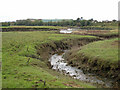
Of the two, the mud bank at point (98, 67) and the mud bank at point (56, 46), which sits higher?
the mud bank at point (56, 46)

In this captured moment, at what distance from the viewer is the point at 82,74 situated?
26359 millimetres

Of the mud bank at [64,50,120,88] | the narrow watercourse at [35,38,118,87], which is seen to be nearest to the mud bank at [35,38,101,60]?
the narrow watercourse at [35,38,118,87]

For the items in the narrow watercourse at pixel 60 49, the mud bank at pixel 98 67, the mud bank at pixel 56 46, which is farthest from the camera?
the mud bank at pixel 56 46

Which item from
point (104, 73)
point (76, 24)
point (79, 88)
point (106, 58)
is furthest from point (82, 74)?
point (76, 24)

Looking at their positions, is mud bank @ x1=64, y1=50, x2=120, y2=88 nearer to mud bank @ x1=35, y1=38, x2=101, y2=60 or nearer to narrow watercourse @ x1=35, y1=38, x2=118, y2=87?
narrow watercourse @ x1=35, y1=38, x2=118, y2=87

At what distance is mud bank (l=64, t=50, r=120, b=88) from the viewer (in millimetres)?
23631

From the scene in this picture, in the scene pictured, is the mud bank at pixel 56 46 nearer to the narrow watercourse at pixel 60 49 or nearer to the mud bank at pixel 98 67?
the narrow watercourse at pixel 60 49

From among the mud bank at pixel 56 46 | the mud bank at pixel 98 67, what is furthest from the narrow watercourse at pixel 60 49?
the mud bank at pixel 98 67

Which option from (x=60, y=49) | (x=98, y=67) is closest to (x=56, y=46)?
(x=60, y=49)

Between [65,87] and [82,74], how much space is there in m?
10.3

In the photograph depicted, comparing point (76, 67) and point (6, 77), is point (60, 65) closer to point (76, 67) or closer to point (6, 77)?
point (76, 67)

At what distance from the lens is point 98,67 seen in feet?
90.0

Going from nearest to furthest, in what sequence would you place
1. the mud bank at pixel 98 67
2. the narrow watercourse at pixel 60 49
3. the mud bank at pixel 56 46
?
the narrow watercourse at pixel 60 49, the mud bank at pixel 98 67, the mud bank at pixel 56 46

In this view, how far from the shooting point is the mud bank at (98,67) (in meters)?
23.6
